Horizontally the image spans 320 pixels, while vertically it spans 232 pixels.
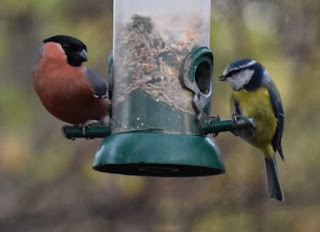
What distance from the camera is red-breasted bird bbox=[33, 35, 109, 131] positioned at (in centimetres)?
873

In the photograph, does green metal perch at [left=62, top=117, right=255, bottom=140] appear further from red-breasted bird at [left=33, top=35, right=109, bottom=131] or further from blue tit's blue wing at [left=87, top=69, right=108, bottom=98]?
blue tit's blue wing at [left=87, top=69, right=108, bottom=98]

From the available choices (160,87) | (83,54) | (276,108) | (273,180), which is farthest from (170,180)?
(160,87)

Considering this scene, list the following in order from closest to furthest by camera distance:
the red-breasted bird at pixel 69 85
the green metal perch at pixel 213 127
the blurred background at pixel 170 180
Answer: the green metal perch at pixel 213 127, the red-breasted bird at pixel 69 85, the blurred background at pixel 170 180

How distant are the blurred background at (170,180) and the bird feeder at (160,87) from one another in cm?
354

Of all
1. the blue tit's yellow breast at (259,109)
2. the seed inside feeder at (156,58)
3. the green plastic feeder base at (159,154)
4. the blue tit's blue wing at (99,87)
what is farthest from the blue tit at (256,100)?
the green plastic feeder base at (159,154)

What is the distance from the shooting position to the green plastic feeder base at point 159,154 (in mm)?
7672

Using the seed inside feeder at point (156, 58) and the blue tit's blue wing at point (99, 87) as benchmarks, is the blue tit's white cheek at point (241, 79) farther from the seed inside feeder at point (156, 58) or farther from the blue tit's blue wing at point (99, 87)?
the blue tit's blue wing at point (99, 87)

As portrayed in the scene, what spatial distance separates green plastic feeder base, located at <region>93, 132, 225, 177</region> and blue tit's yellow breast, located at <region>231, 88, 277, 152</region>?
3.67 ft

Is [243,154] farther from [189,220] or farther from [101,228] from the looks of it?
[101,228]

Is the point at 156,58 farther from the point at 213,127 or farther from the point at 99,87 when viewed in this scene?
the point at 99,87

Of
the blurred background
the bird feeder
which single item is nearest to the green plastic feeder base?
the bird feeder

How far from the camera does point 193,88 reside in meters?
8.11

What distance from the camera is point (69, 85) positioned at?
28.9 ft

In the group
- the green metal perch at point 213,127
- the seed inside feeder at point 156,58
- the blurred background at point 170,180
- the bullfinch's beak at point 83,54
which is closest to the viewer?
the green metal perch at point 213,127
